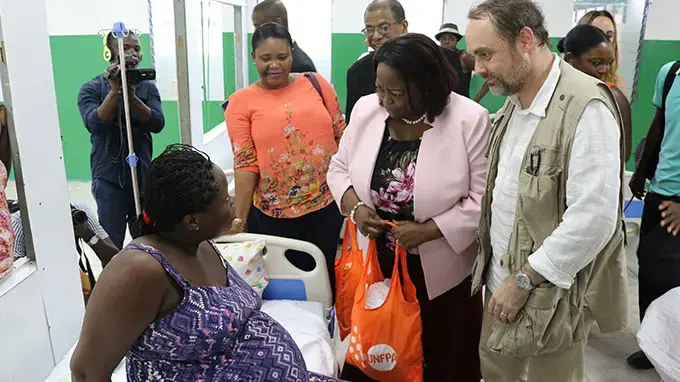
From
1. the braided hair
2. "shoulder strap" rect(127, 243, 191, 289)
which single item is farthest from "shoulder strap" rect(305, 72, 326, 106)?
"shoulder strap" rect(127, 243, 191, 289)

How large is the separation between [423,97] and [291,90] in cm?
72

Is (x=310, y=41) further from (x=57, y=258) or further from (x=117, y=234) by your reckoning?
(x=57, y=258)

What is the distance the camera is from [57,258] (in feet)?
6.66

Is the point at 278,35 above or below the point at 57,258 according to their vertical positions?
above

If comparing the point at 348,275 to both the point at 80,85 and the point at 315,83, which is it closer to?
the point at 315,83

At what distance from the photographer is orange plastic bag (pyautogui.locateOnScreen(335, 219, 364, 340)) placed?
1.90 m

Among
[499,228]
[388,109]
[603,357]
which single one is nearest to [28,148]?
[388,109]

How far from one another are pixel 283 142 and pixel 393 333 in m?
0.87

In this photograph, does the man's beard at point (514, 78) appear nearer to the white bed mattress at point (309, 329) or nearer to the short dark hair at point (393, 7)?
the white bed mattress at point (309, 329)

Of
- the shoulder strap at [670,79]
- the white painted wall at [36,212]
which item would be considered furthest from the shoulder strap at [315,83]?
the shoulder strap at [670,79]

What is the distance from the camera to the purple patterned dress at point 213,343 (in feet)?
3.73

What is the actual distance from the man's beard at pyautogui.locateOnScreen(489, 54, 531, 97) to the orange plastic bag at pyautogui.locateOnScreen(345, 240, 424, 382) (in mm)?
634

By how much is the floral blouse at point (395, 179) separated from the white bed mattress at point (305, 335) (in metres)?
0.49

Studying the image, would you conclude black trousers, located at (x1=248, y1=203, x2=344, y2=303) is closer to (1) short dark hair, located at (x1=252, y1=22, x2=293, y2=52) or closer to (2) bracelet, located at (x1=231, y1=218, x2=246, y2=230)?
(2) bracelet, located at (x1=231, y1=218, x2=246, y2=230)
